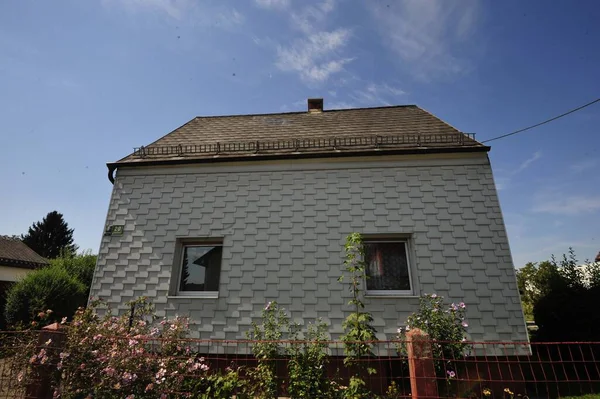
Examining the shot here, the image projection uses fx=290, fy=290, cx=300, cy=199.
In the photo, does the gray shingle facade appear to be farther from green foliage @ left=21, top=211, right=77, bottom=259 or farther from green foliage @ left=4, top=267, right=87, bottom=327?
green foliage @ left=21, top=211, right=77, bottom=259

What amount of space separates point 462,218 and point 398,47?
14.2 ft

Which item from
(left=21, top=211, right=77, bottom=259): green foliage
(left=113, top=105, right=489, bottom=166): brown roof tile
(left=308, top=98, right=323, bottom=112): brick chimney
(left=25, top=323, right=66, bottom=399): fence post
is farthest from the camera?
(left=21, top=211, right=77, bottom=259): green foliage

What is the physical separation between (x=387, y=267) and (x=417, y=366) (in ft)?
10.3

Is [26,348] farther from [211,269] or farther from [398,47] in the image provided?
[398,47]

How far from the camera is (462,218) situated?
241 inches

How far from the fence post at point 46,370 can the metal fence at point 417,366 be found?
0.14ft

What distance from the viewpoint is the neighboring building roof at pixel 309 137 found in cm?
694

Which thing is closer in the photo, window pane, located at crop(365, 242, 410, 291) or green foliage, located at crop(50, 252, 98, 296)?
window pane, located at crop(365, 242, 410, 291)

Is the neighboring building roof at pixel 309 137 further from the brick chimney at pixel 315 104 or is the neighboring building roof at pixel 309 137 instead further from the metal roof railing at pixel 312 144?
the brick chimney at pixel 315 104

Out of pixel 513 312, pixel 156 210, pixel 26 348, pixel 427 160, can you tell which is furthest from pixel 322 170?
pixel 26 348

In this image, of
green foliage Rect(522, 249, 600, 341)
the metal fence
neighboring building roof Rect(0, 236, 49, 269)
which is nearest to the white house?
the metal fence

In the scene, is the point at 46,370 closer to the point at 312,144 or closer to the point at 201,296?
the point at 201,296

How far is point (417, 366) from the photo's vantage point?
2982mm

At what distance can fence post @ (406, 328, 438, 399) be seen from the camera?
2900mm
